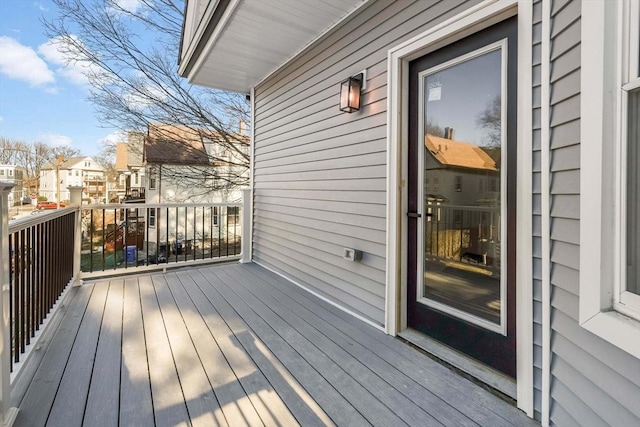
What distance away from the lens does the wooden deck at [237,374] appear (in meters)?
1.50

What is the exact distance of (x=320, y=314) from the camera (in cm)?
278

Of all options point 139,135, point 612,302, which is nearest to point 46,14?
point 139,135

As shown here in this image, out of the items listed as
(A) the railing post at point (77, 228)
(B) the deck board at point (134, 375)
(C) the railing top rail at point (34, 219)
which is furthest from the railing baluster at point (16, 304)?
(A) the railing post at point (77, 228)

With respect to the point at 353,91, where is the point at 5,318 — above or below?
below

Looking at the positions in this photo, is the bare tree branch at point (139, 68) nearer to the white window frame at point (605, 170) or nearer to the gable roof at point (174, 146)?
the gable roof at point (174, 146)

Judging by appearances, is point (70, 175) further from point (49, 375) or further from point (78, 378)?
point (78, 378)

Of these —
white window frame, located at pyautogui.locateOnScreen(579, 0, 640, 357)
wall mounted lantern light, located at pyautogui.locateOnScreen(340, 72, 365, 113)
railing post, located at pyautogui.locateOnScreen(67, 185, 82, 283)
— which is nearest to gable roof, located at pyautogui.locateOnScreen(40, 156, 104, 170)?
railing post, located at pyautogui.locateOnScreen(67, 185, 82, 283)

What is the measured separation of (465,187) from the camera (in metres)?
1.97

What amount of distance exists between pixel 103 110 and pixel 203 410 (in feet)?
27.3

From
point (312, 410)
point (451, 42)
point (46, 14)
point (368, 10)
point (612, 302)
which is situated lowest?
point (312, 410)

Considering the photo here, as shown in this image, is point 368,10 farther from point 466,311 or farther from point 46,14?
point 46,14

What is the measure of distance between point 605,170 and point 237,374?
A: 1924mm

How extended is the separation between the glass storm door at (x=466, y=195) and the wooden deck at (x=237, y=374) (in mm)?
299

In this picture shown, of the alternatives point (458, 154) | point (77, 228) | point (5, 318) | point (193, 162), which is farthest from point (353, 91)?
point (193, 162)
